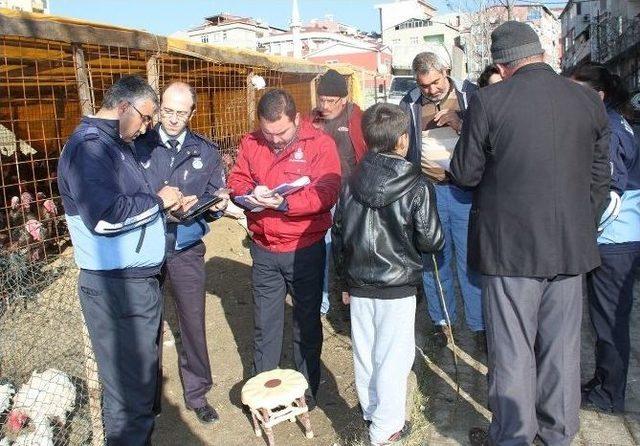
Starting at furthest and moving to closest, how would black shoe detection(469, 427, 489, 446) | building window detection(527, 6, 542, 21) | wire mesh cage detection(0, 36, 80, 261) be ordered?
building window detection(527, 6, 542, 21) < wire mesh cage detection(0, 36, 80, 261) < black shoe detection(469, 427, 489, 446)

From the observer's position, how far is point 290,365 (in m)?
4.22

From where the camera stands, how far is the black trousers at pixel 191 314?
338 cm

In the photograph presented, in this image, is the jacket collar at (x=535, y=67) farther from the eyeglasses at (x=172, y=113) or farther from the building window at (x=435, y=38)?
the building window at (x=435, y=38)

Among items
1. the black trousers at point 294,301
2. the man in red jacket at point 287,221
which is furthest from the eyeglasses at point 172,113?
the black trousers at point 294,301

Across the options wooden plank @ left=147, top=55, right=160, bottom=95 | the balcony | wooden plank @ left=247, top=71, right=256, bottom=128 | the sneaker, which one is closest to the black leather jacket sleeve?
the sneaker

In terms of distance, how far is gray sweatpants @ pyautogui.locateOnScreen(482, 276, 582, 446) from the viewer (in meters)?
2.58

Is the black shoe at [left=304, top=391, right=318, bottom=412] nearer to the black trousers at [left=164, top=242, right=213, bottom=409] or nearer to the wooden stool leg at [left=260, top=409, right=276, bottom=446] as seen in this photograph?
the wooden stool leg at [left=260, top=409, right=276, bottom=446]

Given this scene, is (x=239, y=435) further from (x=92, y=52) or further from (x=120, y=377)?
(x=92, y=52)

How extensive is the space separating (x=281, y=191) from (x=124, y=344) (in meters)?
1.13

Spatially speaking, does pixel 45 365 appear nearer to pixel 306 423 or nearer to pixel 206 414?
pixel 206 414

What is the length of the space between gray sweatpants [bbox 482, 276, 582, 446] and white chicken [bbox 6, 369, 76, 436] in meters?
2.51

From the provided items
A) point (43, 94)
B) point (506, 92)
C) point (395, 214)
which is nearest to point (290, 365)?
point (395, 214)

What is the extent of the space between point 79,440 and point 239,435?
0.94m

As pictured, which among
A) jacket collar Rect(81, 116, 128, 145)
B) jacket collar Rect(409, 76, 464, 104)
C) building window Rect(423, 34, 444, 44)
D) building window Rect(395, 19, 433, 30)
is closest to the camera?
jacket collar Rect(81, 116, 128, 145)
